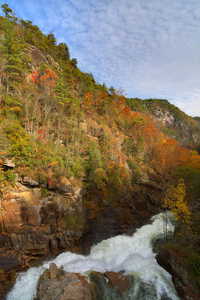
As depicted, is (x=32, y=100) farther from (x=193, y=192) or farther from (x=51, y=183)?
(x=193, y=192)

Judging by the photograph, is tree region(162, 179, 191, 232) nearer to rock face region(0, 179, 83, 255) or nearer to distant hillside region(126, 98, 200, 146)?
rock face region(0, 179, 83, 255)

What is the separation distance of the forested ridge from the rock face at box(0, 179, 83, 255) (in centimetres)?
129

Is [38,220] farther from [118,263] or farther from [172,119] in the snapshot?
[172,119]

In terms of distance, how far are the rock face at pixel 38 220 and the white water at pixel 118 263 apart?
1630mm

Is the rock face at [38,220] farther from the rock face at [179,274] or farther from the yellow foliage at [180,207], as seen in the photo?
the yellow foliage at [180,207]

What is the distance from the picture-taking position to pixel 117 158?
25.7 m

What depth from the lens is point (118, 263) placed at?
12906mm

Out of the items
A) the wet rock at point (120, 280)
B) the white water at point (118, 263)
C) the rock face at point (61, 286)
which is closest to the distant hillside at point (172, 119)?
the white water at point (118, 263)

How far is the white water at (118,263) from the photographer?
32.9 ft

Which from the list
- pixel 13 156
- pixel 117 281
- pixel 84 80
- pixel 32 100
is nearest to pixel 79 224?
pixel 117 281

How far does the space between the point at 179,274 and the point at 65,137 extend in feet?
61.5

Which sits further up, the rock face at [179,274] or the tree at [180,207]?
the tree at [180,207]

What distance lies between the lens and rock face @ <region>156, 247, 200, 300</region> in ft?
31.1

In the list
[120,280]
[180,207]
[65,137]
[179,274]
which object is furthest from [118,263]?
[65,137]
